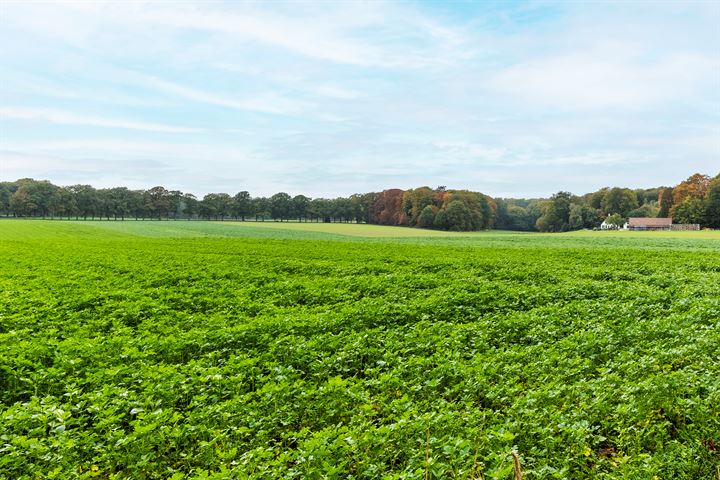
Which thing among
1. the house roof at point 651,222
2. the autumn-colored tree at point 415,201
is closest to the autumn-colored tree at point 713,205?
the house roof at point 651,222

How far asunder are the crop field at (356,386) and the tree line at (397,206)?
96446 millimetres

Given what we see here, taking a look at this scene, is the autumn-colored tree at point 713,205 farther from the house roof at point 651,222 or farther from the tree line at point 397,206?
the house roof at point 651,222

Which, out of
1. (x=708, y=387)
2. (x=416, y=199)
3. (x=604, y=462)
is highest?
(x=416, y=199)

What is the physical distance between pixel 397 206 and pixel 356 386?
121 metres

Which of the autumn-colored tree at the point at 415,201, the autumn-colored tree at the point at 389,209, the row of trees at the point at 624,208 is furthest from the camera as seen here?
the autumn-colored tree at the point at 389,209

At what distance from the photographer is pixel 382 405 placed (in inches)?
232

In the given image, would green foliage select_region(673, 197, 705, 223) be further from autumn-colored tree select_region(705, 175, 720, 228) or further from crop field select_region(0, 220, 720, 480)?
crop field select_region(0, 220, 720, 480)

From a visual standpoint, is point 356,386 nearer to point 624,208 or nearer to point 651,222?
point 651,222

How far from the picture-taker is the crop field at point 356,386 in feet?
15.5

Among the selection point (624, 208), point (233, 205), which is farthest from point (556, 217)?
point (233, 205)

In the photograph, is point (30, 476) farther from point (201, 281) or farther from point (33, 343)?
point (201, 281)

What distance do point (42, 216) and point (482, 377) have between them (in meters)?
162

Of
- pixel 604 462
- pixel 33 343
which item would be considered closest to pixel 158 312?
pixel 33 343

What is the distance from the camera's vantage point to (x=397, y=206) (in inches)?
4968
